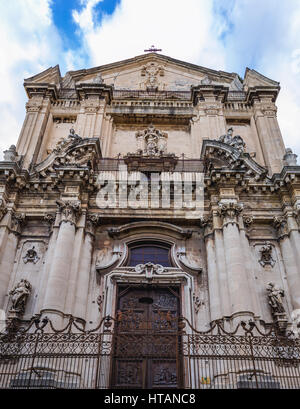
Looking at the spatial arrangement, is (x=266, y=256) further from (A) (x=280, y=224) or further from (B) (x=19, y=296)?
(B) (x=19, y=296)

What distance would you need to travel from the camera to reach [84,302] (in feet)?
36.0

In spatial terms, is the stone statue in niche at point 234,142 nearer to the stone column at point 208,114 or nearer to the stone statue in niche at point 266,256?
the stone column at point 208,114

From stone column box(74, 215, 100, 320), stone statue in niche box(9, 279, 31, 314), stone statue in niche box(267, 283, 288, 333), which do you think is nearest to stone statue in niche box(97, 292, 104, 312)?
stone column box(74, 215, 100, 320)

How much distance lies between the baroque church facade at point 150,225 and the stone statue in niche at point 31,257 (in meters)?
0.04

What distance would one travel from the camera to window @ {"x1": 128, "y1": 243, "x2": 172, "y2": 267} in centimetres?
1248

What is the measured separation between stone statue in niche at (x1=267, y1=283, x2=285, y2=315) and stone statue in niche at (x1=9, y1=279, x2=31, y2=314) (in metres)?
7.22

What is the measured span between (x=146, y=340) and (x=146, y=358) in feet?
1.26

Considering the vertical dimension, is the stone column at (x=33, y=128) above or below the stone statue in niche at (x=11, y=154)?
above

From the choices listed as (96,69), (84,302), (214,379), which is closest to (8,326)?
(84,302)

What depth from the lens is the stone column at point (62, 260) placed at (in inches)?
399

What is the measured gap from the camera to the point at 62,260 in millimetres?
10930

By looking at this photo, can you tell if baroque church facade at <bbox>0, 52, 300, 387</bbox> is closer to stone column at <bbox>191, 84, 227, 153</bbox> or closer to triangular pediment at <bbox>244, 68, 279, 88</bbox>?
stone column at <bbox>191, 84, 227, 153</bbox>

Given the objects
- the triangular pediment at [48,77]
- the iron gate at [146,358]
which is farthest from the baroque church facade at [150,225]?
the triangular pediment at [48,77]

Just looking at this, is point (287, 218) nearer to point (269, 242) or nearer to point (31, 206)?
point (269, 242)
